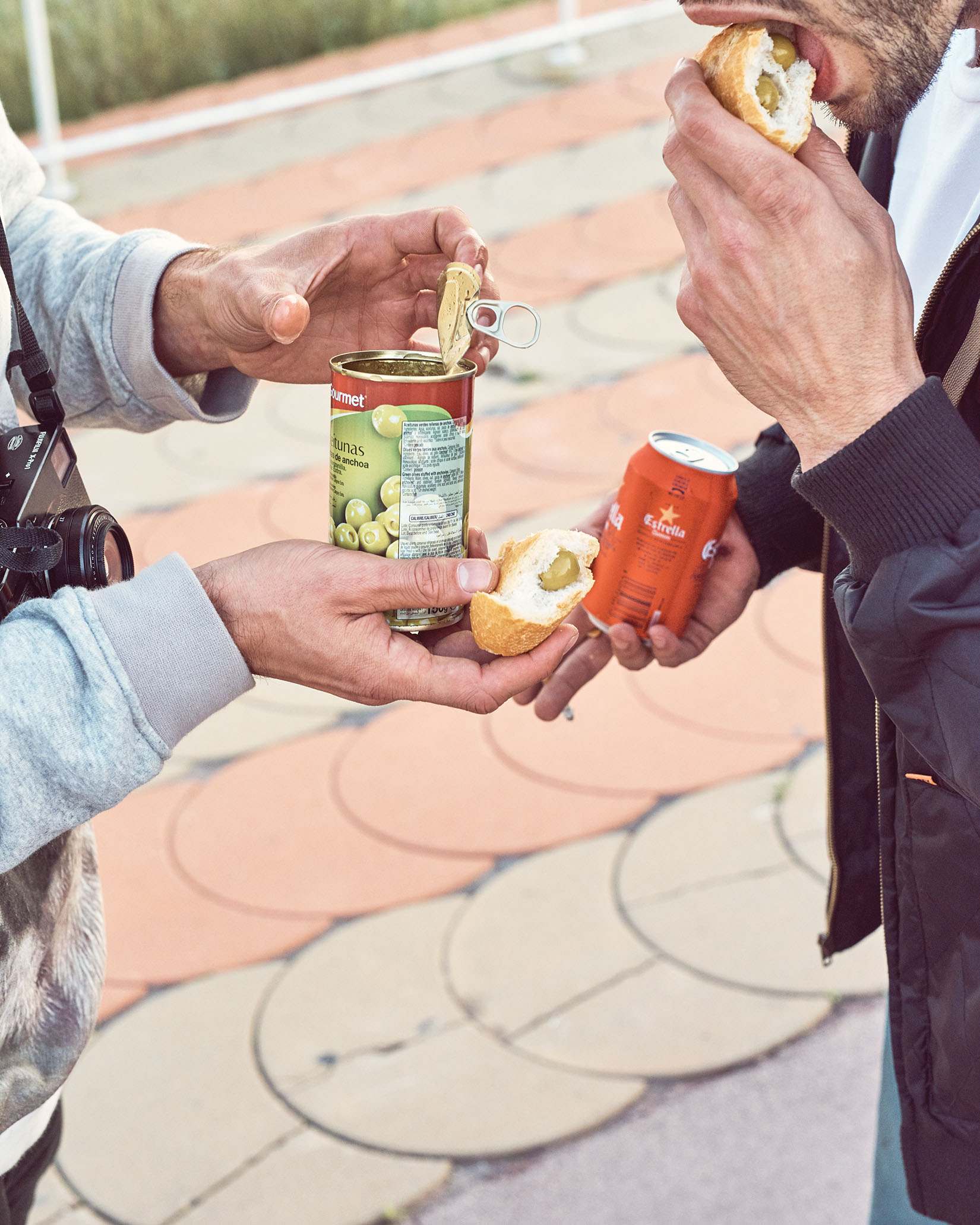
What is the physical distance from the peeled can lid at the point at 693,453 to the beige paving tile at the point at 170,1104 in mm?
1222

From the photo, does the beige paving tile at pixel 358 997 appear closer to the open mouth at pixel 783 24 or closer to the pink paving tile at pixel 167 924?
the pink paving tile at pixel 167 924

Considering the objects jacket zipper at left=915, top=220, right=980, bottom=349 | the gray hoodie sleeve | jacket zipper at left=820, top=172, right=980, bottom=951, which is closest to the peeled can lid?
jacket zipper at left=820, top=172, right=980, bottom=951

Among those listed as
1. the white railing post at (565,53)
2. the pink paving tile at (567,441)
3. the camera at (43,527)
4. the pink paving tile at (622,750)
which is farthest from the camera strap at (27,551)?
the white railing post at (565,53)

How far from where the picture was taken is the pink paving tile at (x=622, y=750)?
112 inches

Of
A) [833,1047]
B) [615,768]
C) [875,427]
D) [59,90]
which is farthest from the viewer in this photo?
[59,90]

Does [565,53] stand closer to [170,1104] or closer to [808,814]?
[808,814]

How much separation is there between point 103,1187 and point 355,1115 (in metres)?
0.38

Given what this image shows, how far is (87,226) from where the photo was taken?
65.4 inches

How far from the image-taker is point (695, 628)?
1.78 meters

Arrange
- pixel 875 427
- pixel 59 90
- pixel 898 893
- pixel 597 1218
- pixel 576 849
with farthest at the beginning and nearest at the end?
pixel 59 90 < pixel 576 849 < pixel 597 1218 < pixel 898 893 < pixel 875 427

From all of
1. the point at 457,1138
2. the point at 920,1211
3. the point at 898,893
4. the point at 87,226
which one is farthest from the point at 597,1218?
the point at 87,226

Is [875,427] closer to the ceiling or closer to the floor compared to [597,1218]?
closer to the ceiling

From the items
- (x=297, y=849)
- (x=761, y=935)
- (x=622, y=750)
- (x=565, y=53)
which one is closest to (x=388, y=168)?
(x=565, y=53)

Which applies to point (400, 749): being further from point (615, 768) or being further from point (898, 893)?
point (898, 893)
